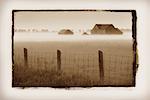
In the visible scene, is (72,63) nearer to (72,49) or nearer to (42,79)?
(72,49)

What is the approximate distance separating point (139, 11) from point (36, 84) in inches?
24.9

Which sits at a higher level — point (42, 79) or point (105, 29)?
point (105, 29)

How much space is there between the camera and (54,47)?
94 cm

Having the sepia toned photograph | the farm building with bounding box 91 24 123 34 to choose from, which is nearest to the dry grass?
the sepia toned photograph

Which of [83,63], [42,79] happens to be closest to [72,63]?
[83,63]

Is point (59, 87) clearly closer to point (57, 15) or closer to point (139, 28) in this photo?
point (57, 15)

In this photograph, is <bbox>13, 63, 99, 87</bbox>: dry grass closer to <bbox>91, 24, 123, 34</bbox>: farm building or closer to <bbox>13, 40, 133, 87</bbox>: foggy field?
<bbox>13, 40, 133, 87</bbox>: foggy field

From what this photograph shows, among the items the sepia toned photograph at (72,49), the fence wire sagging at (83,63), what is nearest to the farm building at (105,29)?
the sepia toned photograph at (72,49)

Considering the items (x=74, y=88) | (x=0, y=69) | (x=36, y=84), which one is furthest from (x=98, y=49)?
(x=0, y=69)

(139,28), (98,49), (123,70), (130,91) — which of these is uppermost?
(139,28)

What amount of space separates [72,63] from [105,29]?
236 millimetres

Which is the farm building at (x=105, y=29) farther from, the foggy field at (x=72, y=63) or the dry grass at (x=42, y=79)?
the dry grass at (x=42, y=79)

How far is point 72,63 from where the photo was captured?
937 millimetres

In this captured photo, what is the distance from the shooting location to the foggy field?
3.08 feet
